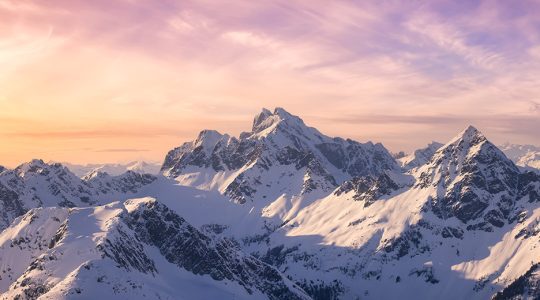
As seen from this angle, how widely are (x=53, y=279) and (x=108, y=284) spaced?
64.3ft

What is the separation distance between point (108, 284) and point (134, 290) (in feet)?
29.7

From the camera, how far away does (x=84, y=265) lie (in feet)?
643

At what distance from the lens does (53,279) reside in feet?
644

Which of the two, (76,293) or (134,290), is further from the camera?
(134,290)

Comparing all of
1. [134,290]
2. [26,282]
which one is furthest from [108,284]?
[26,282]

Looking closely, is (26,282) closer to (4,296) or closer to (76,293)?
(4,296)

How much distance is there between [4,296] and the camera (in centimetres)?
19550

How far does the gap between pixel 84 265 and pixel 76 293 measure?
42.9 ft

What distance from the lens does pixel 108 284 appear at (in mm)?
193000

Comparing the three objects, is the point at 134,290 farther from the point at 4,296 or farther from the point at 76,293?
the point at 4,296

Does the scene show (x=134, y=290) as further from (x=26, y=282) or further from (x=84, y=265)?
(x=26, y=282)

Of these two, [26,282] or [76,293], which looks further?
[26,282]

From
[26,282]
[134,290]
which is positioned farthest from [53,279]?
[134,290]

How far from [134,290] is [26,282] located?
3644 cm
